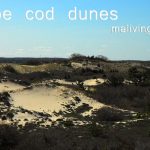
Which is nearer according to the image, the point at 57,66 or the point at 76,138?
the point at 76,138

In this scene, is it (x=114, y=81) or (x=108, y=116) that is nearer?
(x=108, y=116)

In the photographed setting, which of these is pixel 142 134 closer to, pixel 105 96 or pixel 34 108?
pixel 34 108

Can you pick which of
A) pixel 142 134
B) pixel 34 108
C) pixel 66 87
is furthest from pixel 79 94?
pixel 142 134

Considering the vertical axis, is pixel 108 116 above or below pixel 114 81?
below

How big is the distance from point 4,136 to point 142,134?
6.50m

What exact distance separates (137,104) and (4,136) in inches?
820

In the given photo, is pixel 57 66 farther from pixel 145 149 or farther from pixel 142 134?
pixel 145 149

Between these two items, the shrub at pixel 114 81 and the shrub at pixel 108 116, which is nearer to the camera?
the shrub at pixel 108 116

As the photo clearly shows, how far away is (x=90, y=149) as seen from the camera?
17.6 metres

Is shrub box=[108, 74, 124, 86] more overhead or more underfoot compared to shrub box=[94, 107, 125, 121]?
A: more overhead

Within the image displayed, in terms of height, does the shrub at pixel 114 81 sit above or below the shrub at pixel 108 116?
above

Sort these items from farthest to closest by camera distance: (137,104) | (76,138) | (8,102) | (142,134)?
1. (137,104)
2. (8,102)
3. (142,134)
4. (76,138)

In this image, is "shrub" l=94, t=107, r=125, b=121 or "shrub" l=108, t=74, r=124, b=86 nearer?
"shrub" l=94, t=107, r=125, b=121

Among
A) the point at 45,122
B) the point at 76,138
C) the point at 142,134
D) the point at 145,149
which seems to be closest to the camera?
the point at 145,149
